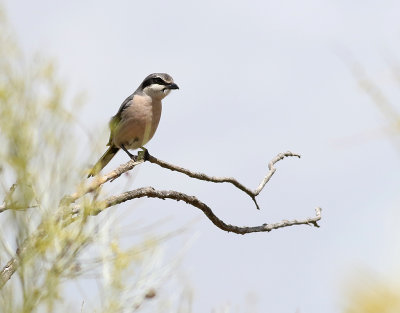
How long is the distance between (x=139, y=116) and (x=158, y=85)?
2.00 ft

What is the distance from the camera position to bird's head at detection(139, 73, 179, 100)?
27.5 feet

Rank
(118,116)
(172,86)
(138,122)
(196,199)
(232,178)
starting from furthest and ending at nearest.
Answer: (172,86)
(118,116)
(138,122)
(232,178)
(196,199)

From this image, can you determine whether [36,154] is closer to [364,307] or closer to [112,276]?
[112,276]

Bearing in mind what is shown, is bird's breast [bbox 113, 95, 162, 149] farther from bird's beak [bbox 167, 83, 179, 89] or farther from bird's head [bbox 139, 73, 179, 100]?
bird's beak [bbox 167, 83, 179, 89]

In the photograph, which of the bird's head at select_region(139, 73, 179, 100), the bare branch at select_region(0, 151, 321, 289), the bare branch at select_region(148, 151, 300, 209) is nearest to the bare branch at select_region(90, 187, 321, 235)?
the bare branch at select_region(0, 151, 321, 289)

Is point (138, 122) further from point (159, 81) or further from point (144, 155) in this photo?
point (144, 155)

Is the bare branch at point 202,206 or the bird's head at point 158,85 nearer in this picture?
the bare branch at point 202,206

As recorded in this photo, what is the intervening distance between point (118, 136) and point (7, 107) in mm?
4960

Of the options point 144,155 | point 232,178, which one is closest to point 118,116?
point 144,155

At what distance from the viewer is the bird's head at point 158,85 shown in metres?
8.39

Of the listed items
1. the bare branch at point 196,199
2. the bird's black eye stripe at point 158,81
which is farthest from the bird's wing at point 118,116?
the bare branch at point 196,199

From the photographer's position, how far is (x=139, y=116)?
26.5ft

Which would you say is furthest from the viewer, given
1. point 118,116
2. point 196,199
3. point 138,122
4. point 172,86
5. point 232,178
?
point 172,86

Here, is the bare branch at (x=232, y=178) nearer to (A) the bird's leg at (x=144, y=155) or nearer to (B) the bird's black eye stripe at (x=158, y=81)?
(A) the bird's leg at (x=144, y=155)
